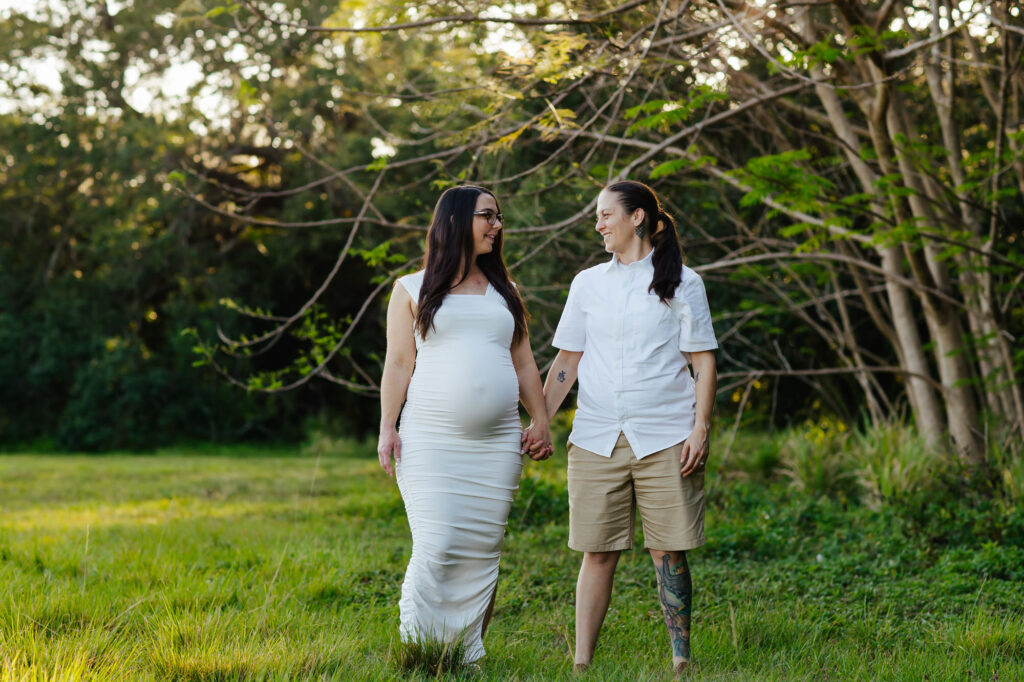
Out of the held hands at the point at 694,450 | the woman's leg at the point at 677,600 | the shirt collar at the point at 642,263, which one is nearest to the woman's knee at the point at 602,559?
the woman's leg at the point at 677,600

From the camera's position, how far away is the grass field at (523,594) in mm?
3555

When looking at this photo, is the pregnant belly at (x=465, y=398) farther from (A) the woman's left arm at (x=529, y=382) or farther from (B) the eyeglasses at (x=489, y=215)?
(B) the eyeglasses at (x=489, y=215)

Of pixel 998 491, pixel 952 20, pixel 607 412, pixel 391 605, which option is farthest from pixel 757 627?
pixel 952 20

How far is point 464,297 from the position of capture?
3.72m

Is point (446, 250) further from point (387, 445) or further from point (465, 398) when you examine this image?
point (387, 445)

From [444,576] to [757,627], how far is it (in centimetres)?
160

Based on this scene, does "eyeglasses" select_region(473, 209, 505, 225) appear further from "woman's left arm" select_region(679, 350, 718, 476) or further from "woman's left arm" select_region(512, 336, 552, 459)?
"woman's left arm" select_region(679, 350, 718, 476)

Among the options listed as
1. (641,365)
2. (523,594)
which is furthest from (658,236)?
(523,594)

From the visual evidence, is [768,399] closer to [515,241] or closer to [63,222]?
[515,241]

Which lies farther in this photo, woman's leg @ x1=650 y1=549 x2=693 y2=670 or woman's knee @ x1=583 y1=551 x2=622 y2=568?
woman's knee @ x1=583 y1=551 x2=622 y2=568

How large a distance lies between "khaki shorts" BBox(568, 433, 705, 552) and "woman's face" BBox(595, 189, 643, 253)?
80cm

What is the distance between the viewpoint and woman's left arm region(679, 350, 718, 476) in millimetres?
3512

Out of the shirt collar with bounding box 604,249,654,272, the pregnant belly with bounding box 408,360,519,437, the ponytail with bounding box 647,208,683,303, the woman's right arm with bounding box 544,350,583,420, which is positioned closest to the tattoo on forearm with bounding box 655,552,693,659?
the woman's right arm with bounding box 544,350,583,420

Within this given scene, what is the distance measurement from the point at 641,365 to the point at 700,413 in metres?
0.29
